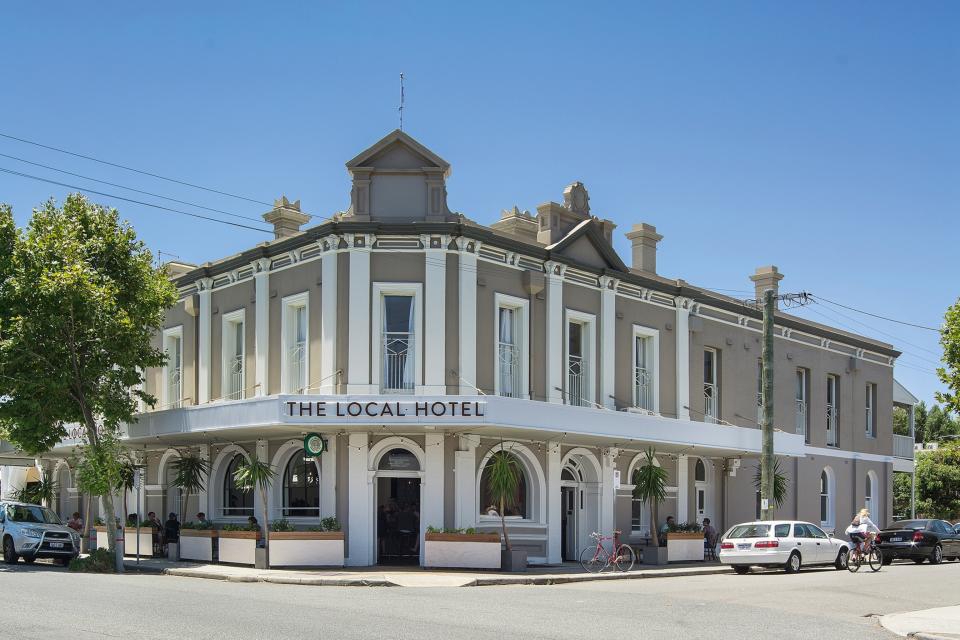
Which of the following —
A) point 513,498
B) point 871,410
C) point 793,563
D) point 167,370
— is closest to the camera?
point 793,563

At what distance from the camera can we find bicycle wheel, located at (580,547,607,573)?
24.8m

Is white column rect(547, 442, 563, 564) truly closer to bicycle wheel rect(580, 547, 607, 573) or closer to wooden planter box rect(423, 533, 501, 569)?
bicycle wheel rect(580, 547, 607, 573)

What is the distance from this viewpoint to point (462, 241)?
25.6 meters

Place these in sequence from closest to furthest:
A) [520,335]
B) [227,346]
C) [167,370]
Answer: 1. [520,335]
2. [227,346]
3. [167,370]

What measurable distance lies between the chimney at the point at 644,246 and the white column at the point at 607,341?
326cm

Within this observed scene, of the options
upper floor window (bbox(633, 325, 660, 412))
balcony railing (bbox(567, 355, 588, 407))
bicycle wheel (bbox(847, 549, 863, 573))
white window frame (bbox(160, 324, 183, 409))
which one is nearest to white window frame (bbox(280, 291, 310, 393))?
white window frame (bbox(160, 324, 183, 409))

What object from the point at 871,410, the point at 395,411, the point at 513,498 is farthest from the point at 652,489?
the point at 871,410

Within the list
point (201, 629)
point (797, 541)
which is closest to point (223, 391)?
point (797, 541)

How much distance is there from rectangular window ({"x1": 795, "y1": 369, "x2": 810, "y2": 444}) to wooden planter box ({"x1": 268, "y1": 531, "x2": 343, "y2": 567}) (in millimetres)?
19175

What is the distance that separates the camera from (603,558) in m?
25.0

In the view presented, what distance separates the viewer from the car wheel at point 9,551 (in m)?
26.0

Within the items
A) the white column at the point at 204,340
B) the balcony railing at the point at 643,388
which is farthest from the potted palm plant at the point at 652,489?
the white column at the point at 204,340

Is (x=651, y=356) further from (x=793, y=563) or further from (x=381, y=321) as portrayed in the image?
(x=381, y=321)

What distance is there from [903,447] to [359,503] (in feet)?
92.0
